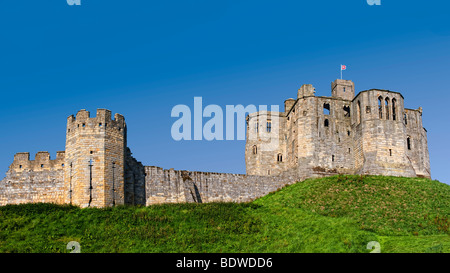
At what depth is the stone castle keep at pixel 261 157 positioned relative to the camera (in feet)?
136

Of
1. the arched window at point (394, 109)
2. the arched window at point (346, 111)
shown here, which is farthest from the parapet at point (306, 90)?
the arched window at point (394, 109)

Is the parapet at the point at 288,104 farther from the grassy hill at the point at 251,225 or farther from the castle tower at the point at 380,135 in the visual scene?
the grassy hill at the point at 251,225

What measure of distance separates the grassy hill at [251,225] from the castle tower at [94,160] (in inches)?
72.4

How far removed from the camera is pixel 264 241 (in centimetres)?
3391

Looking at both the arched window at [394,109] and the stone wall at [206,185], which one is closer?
the stone wall at [206,185]

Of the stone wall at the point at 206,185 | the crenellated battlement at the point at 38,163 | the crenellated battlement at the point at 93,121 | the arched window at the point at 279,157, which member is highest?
the crenellated battlement at the point at 93,121

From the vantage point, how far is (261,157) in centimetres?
5944

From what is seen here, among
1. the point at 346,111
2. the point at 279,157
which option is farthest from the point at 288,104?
the point at 346,111

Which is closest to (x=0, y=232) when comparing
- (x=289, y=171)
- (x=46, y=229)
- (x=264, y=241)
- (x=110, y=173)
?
(x=46, y=229)

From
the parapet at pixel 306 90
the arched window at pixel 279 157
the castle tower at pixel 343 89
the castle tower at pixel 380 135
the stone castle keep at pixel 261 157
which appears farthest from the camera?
the castle tower at pixel 343 89

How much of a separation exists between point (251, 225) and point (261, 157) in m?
22.5

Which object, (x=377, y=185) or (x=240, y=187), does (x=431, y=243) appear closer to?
(x=377, y=185)

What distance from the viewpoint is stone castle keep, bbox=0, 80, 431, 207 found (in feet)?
136

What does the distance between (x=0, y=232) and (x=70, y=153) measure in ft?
30.8
